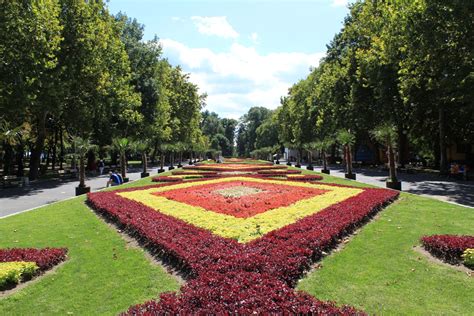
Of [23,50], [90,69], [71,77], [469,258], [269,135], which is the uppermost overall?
[90,69]

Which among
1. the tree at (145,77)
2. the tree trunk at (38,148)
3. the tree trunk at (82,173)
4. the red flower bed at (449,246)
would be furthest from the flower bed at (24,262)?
the tree at (145,77)

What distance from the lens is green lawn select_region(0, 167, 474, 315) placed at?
5.70 m

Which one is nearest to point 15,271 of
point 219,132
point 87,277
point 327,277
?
point 87,277

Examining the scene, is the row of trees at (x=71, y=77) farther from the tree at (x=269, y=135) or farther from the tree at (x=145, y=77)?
the tree at (x=269, y=135)

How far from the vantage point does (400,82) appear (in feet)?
96.7

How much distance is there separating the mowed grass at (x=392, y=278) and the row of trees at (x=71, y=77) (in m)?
8.04

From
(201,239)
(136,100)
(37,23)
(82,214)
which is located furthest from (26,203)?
(136,100)

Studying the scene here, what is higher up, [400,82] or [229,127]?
[229,127]

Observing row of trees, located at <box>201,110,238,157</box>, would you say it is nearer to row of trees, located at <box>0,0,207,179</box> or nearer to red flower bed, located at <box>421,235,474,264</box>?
row of trees, located at <box>0,0,207,179</box>

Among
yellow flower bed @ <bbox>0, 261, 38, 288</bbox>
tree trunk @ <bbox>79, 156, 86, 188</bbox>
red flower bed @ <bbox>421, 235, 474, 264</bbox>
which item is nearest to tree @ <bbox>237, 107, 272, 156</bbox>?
tree trunk @ <bbox>79, 156, 86, 188</bbox>

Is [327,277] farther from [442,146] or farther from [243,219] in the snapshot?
[442,146]

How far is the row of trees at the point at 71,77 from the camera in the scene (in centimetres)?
2119

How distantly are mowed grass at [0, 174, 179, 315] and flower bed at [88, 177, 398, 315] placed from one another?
56cm

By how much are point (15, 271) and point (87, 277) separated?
124cm
